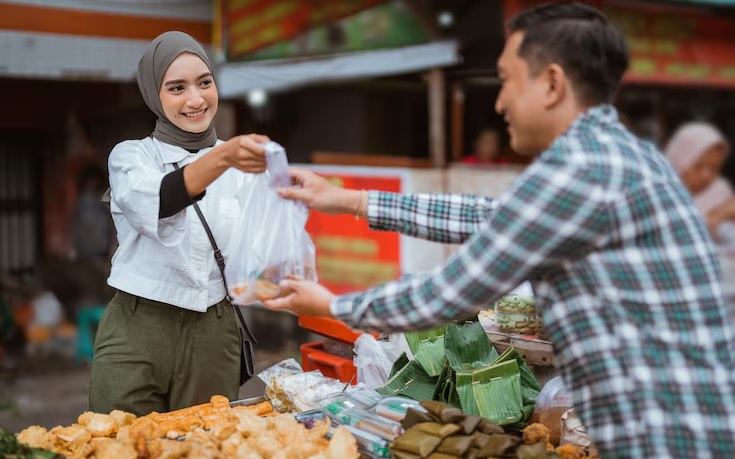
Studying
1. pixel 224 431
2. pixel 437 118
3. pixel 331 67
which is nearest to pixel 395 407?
pixel 224 431

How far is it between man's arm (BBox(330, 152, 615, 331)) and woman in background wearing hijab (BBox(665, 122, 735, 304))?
13.6ft

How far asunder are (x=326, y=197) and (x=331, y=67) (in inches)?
199

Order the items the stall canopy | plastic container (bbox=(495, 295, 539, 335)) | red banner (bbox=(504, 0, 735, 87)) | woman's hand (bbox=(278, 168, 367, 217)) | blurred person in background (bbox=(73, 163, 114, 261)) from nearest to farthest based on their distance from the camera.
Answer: woman's hand (bbox=(278, 168, 367, 217)) → plastic container (bbox=(495, 295, 539, 335)) → the stall canopy → red banner (bbox=(504, 0, 735, 87)) → blurred person in background (bbox=(73, 163, 114, 261))

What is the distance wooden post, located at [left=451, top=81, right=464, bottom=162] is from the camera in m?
6.94

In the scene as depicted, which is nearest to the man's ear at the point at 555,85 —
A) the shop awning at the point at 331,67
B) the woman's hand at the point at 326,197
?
the woman's hand at the point at 326,197

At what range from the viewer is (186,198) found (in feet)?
8.57

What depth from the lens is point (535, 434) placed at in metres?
2.66

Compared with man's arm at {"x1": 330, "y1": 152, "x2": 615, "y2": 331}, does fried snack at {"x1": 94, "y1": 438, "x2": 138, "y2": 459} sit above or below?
below

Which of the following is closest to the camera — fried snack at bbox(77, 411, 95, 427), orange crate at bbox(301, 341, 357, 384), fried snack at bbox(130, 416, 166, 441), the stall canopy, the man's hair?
the man's hair

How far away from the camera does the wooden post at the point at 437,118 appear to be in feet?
22.5

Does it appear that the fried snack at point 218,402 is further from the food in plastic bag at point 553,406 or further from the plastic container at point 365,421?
the food in plastic bag at point 553,406

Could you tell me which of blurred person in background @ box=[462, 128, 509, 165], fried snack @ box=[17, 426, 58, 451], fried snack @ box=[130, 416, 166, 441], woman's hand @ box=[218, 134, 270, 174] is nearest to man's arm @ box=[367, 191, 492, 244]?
woman's hand @ box=[218, 134, 270, 174]

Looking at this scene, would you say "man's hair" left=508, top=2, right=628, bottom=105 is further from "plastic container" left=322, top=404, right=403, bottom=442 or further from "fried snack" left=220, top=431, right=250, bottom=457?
"fried snack" left=220, top=431, right=250, bottom=457

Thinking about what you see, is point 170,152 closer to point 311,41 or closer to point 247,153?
point 247,153
